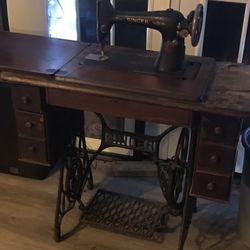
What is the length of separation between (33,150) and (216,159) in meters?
0.71

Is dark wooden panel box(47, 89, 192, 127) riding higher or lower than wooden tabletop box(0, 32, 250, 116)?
lower

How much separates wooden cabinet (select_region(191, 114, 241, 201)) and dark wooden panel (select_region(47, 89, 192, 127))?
3.1 inches

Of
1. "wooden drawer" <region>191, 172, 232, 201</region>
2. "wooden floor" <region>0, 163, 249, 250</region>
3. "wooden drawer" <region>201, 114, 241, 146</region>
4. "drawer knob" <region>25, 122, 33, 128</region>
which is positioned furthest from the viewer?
"wooden floor" <region>0, 163, 249, 250</region>

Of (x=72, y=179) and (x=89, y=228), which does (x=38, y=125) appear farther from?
(x=89, y=228)

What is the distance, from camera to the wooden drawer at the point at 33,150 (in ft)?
5.75

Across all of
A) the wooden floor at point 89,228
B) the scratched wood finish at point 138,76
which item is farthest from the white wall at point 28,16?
the wooden floor at point 89,228

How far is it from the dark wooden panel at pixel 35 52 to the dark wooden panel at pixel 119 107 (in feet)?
0.34

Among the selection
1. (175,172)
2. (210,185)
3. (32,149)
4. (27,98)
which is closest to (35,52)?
(27,98)

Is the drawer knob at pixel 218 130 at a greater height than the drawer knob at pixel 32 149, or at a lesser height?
greater

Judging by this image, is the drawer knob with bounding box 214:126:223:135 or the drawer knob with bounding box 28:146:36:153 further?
the drawer knob with bounding box 28:146:36:153

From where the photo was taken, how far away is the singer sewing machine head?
161cm

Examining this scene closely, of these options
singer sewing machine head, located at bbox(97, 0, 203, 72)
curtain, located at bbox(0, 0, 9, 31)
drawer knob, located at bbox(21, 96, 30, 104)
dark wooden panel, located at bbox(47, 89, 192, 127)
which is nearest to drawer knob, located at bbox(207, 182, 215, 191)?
dark wooden panel, located at bbox(47, 89, 192, 127)

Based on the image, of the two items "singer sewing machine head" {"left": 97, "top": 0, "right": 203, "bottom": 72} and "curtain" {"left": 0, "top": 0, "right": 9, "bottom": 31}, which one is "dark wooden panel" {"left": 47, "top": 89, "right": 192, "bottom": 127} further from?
"curtain" {"left": 0, "top": 0, "right": 9, "bottom": 31}

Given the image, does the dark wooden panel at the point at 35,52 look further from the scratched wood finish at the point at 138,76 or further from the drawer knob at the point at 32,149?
the drawer knob at the point at 32,149
